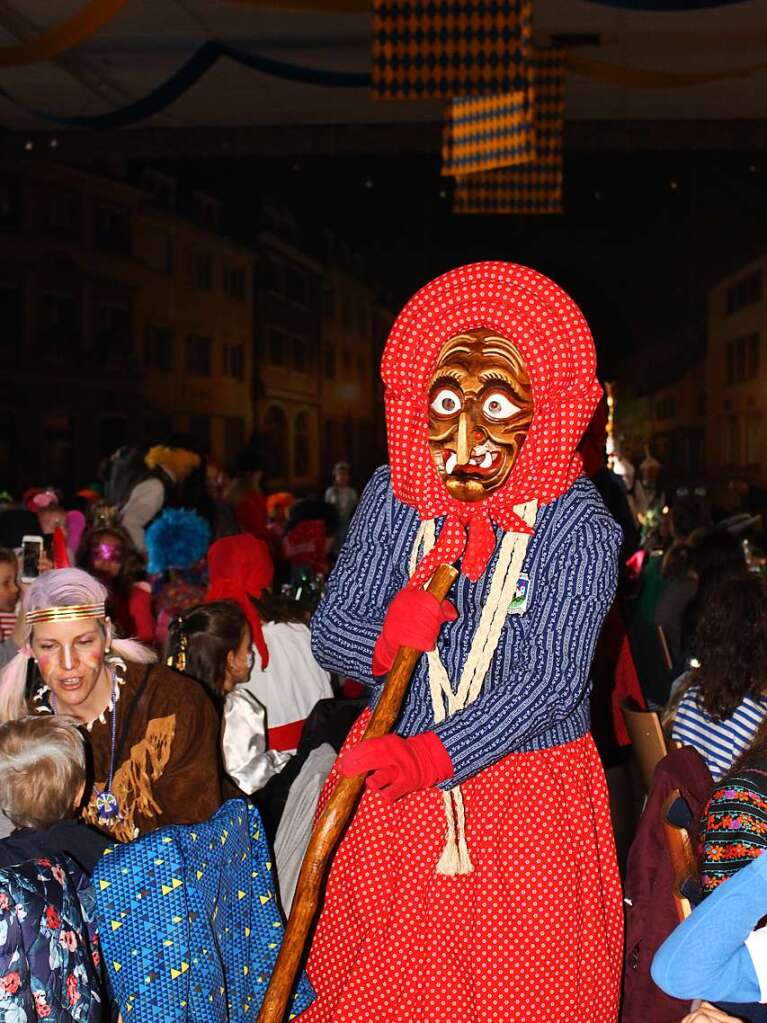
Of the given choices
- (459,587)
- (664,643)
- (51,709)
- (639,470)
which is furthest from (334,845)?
(639,470)

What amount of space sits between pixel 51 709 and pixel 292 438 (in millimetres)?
11314

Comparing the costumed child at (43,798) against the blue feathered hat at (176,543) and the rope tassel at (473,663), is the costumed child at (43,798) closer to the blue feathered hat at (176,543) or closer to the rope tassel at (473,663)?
the rope tassel at (473,663)

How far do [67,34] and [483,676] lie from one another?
657cm

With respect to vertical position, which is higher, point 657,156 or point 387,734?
point 657,156

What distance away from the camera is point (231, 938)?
7.38ft

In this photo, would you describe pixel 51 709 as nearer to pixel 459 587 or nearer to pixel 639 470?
pixel 459 587

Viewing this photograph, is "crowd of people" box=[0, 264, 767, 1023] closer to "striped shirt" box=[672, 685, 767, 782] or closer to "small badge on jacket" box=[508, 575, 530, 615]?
"small badge on jacket" box=[508, 575, 530, 615]

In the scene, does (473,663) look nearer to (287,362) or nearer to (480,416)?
(480,416)

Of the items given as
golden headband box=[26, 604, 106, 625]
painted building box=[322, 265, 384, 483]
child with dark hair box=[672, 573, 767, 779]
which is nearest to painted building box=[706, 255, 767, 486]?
painted building box=[322, 265, 384, 483]

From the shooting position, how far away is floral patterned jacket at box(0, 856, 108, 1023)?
1.93 meters

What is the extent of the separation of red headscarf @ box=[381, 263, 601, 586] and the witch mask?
0.02m

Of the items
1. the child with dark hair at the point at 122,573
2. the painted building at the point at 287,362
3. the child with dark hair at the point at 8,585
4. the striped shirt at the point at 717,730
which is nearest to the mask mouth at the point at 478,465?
the striped shirt at the point at 717,730

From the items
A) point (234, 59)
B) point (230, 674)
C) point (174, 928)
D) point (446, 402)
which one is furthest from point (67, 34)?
point (174, 928)

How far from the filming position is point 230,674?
3.77 m
